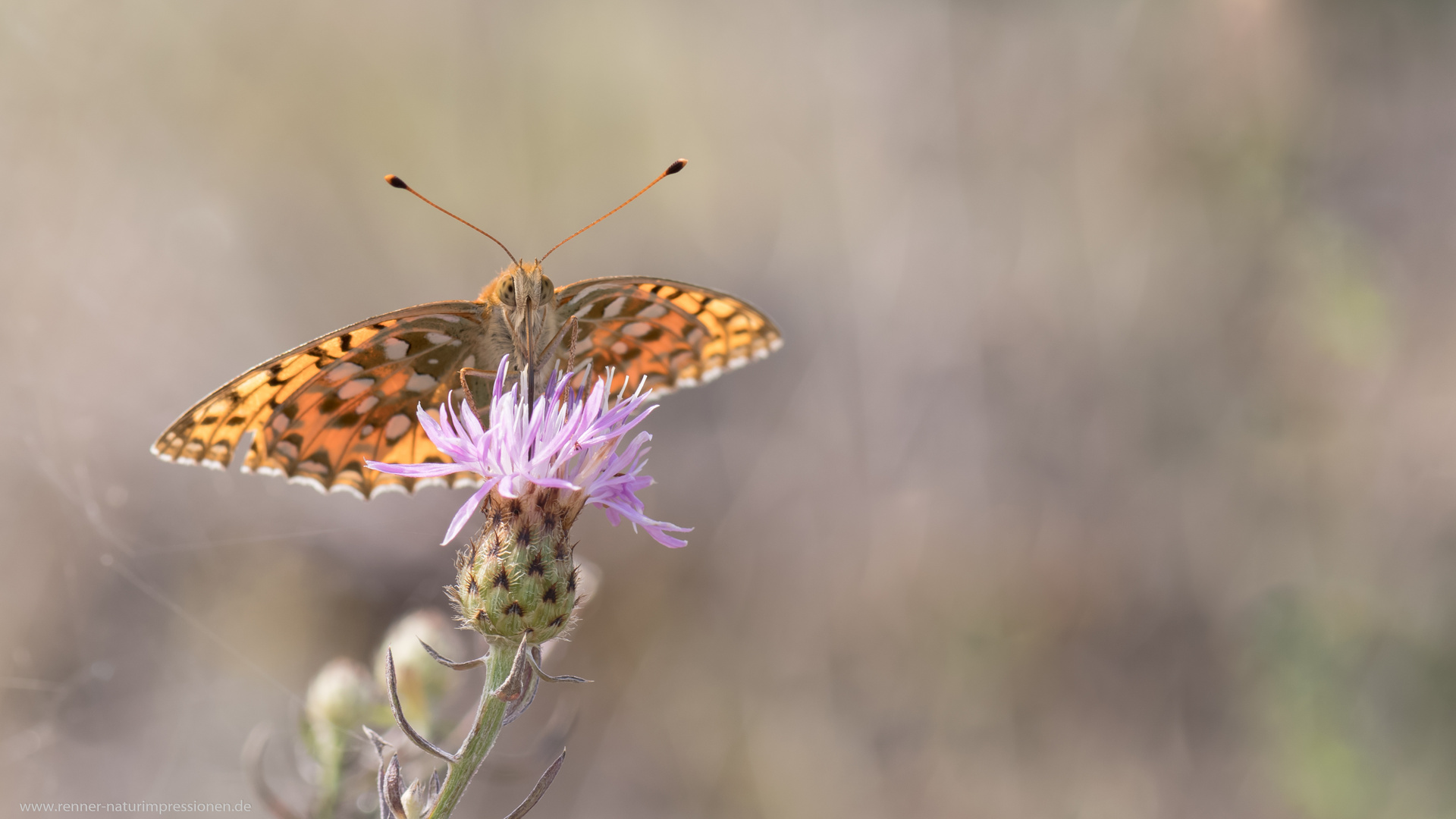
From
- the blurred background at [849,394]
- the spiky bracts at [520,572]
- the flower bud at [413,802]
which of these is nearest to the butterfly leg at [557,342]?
the spiky bracts at [520,572]

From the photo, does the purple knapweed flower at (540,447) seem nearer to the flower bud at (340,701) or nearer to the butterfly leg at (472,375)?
the butterfly leg at (472,375)

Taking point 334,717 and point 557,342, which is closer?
point 557,342

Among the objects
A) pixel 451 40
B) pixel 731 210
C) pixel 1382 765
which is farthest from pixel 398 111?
pixel 1382 765

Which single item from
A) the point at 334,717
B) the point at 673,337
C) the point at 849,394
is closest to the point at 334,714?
the point at 334,717

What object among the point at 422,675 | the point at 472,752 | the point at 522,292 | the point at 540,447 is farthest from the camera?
the point at 422,675

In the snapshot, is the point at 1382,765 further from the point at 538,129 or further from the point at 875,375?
the point at 538,129

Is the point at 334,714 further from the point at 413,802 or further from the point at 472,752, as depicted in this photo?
the point at 472,752
